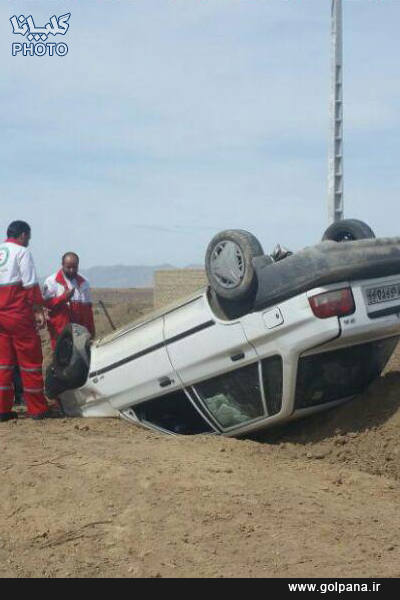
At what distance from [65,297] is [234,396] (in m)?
2.87

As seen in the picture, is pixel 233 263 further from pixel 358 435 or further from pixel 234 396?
pixel 358 435

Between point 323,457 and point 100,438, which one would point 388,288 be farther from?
point 100,438

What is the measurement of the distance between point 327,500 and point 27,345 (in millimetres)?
3274

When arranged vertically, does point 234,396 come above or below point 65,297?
below

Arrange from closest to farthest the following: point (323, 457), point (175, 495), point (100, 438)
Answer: point (175, 495) < point (323, 457) < point (100, 438)

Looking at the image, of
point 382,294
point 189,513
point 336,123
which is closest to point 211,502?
point 189,513

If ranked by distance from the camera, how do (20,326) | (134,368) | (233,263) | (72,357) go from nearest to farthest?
(233,263) < (134,368) < (72,357) < (20,326)

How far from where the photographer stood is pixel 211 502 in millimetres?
4379

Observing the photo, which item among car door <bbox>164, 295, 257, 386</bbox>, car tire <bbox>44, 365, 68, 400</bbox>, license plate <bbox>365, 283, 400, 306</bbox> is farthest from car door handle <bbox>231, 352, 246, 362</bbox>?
car tire <bbox>44, 365, 68, 400</bbox>

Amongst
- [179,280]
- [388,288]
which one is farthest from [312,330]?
[179,280]

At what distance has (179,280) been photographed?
48.5ft

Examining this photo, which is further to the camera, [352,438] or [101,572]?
[352,438]

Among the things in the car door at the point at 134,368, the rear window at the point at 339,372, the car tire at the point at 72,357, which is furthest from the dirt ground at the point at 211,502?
the car tire at the point at 72,357

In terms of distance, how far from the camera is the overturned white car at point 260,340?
510cm
